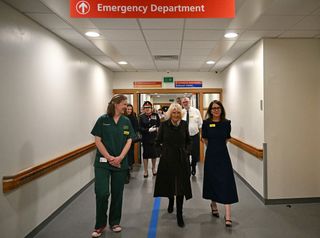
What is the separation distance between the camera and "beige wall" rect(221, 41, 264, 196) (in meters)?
4.11

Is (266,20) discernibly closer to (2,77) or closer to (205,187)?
(205,187)

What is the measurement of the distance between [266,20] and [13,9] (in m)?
2.84

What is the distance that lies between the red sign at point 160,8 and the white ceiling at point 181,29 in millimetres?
599

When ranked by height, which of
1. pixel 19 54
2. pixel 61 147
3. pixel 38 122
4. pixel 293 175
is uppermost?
pixel 19 54

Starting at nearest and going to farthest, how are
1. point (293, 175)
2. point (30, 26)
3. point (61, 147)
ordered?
point (30, 26)
point (61, 147)
point (293, 175)

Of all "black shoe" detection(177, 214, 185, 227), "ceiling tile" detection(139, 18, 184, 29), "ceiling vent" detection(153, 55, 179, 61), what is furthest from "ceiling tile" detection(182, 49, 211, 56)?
A: "black shoe" detection(177, 214, 185, 227)

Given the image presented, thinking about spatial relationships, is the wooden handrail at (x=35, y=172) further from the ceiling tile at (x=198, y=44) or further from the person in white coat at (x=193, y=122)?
the ceiling tile at (x=198, y=44)

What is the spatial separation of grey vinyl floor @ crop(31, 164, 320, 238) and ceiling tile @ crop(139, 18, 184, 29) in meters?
2.52

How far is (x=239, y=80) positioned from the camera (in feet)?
17.4

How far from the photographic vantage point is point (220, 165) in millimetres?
3178

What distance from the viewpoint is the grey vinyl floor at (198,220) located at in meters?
2.97

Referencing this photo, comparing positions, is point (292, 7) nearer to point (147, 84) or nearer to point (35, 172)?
point (35, 172)

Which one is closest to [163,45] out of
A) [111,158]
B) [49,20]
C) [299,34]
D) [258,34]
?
[258,34]

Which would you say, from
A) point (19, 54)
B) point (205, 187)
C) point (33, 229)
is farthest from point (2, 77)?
point (205, 187)
